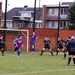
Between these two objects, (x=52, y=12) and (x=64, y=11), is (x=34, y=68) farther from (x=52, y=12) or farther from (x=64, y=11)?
(x=64, y=11)

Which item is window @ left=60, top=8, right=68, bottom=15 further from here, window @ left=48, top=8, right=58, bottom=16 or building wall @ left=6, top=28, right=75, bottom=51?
building wall @ left=6, top=28, right=75, bottom=51

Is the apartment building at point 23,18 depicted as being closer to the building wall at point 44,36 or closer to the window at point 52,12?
the window at point 52,12

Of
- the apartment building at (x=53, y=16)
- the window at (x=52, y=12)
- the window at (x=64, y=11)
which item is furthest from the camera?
the window at (x=64, y=11)

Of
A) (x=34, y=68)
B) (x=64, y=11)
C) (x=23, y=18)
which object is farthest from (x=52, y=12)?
(x=34, y=68)

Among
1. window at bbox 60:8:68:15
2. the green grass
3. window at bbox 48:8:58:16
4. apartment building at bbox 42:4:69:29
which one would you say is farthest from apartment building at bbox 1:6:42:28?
the green grass

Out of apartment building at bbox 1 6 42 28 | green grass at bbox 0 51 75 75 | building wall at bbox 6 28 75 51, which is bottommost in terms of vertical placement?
green grass at bbox 0 51 75 75

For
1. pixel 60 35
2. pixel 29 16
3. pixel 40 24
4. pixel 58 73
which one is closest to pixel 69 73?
pixel 58 73

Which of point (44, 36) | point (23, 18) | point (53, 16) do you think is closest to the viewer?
point (44, 36)

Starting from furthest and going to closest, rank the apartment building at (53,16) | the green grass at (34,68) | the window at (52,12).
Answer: the window at (52,12)
the apartment building at (53,16)
the green grass at (34,68)

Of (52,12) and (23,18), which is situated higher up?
(52,12)

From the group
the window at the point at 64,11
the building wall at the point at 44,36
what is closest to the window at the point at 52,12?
the window at the point at 64,11

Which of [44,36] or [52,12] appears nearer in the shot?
[44,36]

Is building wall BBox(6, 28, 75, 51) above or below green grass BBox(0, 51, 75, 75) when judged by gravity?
above

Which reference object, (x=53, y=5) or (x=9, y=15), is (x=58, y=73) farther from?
(x=9, y=15)
